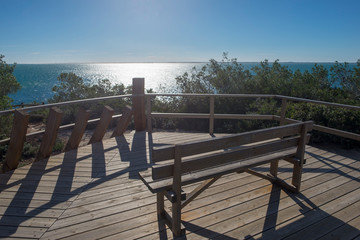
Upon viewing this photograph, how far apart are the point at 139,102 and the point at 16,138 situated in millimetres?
2428

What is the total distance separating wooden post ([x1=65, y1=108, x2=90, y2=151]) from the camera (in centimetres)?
411

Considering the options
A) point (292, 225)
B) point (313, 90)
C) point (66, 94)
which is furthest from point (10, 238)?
point (66, 94)

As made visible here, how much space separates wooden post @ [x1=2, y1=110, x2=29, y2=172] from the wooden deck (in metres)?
0.15

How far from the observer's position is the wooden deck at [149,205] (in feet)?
7.48

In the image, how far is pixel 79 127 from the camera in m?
4.23

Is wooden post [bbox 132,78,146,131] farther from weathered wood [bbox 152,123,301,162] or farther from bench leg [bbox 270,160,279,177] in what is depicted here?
weathered wood [bbox 152,123,301,162]

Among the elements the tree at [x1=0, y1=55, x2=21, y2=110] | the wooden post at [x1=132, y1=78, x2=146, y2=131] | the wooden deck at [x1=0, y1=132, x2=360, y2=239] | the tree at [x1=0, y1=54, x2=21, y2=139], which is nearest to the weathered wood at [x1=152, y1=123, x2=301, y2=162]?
the wooden deck at [x1=0, y1=132, x2=360, y2=239]

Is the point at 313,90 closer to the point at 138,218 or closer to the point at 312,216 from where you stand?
the point at 312,216

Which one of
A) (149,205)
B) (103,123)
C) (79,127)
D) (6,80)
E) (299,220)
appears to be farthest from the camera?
(6,80)

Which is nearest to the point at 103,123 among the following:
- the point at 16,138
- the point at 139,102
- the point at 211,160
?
the point at 139,102

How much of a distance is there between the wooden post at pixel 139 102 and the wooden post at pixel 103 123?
84 centimetres

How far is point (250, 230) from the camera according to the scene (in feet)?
7.50

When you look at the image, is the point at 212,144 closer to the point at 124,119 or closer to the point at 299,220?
the point at 299,220

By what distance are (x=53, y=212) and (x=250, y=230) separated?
1977 millimetres
